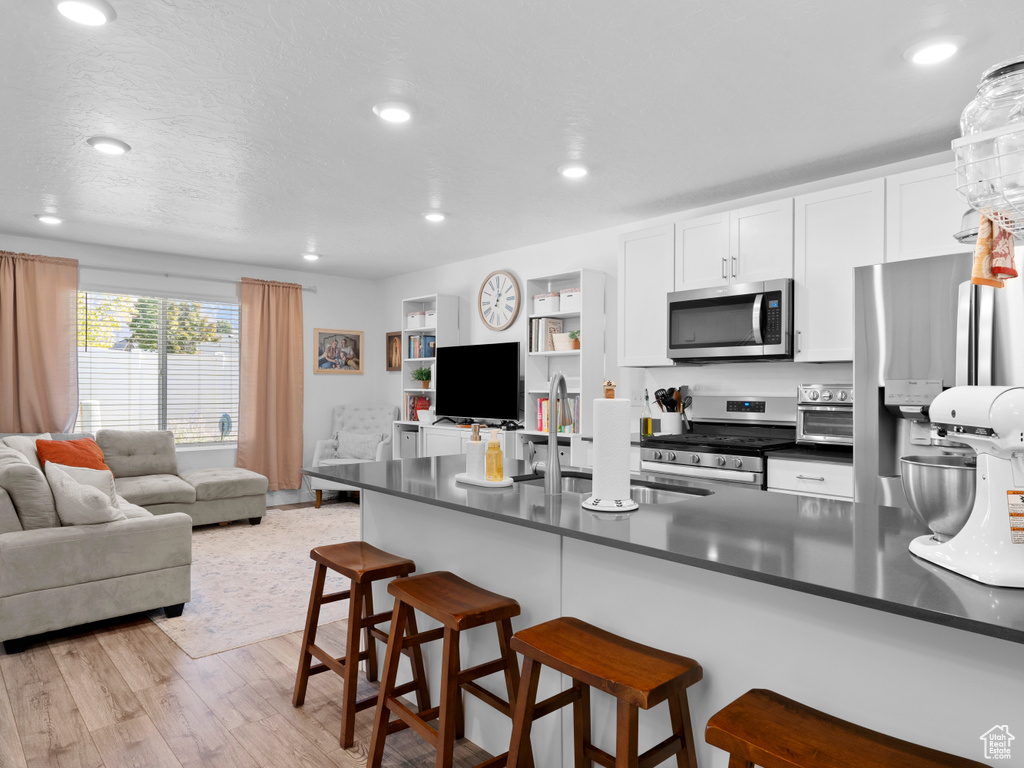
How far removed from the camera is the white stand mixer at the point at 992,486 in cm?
111

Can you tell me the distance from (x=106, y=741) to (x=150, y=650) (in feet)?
2.73

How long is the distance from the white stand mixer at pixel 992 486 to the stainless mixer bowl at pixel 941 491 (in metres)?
0.05

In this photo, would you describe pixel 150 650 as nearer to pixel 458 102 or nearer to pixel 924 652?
pixel 458 102

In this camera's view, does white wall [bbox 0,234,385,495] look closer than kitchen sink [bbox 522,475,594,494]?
No

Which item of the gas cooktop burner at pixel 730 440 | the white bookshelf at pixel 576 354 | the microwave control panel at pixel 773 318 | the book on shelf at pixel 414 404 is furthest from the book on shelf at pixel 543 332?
the microwave control panel at pixel 773 318

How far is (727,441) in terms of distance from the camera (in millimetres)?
3697

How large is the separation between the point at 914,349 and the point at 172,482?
208 inches

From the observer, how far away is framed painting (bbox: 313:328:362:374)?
6930mm

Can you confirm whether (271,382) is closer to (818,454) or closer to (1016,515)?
(818,454)

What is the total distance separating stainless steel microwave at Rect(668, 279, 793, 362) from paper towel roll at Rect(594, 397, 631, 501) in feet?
6.79

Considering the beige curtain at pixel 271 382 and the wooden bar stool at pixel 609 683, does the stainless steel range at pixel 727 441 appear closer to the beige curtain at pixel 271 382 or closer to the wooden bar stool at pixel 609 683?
the wooden bar stool at pixel 609 683

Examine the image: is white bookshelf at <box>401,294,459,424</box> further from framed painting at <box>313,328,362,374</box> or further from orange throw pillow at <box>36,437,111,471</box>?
orange throw pillow at <box>36,437,111,471</box>

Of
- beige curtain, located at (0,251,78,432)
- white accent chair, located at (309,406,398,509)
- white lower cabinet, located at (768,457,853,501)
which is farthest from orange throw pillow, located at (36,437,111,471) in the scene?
white lower cabinet, located at (768,457,853,501)

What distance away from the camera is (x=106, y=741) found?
222 centimetres
